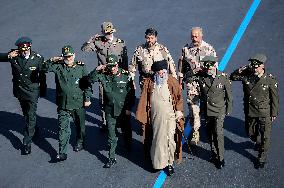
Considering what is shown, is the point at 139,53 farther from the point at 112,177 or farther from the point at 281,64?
the point at 281,64

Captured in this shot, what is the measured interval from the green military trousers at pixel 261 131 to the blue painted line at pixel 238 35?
309cm

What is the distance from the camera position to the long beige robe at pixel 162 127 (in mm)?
7828

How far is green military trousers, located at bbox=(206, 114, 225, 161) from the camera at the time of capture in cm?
806

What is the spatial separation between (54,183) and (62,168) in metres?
0.44

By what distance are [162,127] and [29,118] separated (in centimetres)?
291

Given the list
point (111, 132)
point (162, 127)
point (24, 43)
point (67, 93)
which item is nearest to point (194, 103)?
point (162, 127)

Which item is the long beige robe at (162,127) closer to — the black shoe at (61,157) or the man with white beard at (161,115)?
the man with white beard at (161,115)

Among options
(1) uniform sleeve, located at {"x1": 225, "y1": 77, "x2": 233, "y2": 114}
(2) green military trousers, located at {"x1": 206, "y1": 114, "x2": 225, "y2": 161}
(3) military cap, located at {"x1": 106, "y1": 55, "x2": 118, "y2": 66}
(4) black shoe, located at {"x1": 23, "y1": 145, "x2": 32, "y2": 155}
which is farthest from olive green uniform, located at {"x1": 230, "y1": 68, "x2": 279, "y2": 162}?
(4) black shoe, located at {"x1": 23, "y1": 145, "x2": 32, "y2": 155}

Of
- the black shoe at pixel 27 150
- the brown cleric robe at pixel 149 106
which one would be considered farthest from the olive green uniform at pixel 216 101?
the black shoe at pixel 27 150

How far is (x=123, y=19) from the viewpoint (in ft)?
46.1

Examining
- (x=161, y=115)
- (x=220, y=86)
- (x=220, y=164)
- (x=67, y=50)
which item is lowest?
(x=220, y=164)

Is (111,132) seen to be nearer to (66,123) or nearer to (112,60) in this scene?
(66,123)

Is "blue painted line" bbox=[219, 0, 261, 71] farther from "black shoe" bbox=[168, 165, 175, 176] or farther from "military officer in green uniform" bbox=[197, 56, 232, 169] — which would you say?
"black shoe" bbox=[168, 165, 175, 176]

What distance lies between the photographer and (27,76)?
8.85 m
